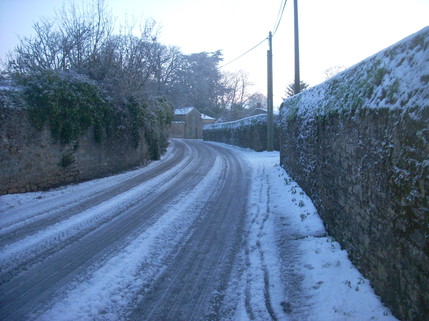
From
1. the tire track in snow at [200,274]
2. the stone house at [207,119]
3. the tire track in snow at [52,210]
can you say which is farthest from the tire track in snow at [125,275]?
the stone house at [207,119]

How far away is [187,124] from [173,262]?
163 feet

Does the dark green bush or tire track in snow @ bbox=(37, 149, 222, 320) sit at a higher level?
the dark green bush

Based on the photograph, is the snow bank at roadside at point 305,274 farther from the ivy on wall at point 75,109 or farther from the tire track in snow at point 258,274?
the ivy on wall at point 75,109

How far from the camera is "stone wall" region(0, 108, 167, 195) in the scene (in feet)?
28.8

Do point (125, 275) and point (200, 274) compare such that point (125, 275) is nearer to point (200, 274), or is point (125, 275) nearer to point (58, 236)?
point (200, 274)

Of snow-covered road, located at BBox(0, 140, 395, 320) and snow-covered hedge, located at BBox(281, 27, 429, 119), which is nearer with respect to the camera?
snow-covered hedge, located at BBox(281, 27, 429, 119)

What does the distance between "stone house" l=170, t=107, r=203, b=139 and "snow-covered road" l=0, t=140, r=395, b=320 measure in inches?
1765

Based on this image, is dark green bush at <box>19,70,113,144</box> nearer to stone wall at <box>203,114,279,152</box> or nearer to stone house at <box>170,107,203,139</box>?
stone wall at <box>203,114,279,152</box>

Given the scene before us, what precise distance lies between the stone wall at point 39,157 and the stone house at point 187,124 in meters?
39.6

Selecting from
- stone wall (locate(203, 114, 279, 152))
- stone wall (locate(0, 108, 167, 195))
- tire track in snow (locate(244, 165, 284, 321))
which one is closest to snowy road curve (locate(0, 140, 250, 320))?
tire track in snow (locate(244, 165, 284, 321))

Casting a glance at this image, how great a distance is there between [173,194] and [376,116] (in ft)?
20.9

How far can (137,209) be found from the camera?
7508 millimetres

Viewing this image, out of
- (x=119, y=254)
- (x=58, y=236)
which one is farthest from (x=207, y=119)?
(x=119, y=254)

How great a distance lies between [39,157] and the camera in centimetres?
984
